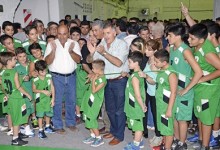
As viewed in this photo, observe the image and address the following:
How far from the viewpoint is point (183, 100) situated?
3.46 metres

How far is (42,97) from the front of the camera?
14.0 ft

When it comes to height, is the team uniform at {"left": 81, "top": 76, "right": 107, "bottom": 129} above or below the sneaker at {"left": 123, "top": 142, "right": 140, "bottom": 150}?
above

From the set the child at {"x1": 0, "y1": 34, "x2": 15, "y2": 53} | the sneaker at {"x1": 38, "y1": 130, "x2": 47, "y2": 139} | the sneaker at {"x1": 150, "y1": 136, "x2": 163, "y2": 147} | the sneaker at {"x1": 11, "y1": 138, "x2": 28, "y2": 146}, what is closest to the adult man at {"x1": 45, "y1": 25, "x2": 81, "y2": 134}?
the sneaker at {"x1": 38, "y1": 130, "x2": 47, "y2": 139}

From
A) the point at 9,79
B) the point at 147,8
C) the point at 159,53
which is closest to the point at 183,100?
the point at 159,53

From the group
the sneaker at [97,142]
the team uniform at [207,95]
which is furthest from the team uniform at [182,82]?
the sneaker at [97,142]

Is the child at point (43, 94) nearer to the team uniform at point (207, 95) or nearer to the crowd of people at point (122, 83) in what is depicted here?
the crowd of people at point (122, 83)

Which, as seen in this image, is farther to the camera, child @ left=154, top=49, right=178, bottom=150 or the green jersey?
the green jersey

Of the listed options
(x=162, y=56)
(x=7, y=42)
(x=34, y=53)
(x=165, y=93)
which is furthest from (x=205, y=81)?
(x=7, y=42)

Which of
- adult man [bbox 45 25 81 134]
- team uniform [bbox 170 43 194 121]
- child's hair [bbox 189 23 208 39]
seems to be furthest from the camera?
adult man [bbox 45 25 81 134]

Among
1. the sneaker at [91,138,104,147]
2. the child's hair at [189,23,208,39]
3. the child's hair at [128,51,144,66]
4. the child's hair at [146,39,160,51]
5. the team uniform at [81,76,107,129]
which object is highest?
the child's hair at [189,23,208,39]

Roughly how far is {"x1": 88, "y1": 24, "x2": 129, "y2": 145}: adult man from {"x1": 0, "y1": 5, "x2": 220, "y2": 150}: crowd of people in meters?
0.01

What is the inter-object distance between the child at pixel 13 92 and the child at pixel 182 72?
2110 mm

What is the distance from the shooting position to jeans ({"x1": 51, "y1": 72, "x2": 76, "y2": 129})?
4324 millimetres

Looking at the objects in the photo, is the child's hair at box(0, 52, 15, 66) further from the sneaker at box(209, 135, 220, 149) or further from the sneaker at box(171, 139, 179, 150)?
the sneaker at box(209, 135, 220, 149)
